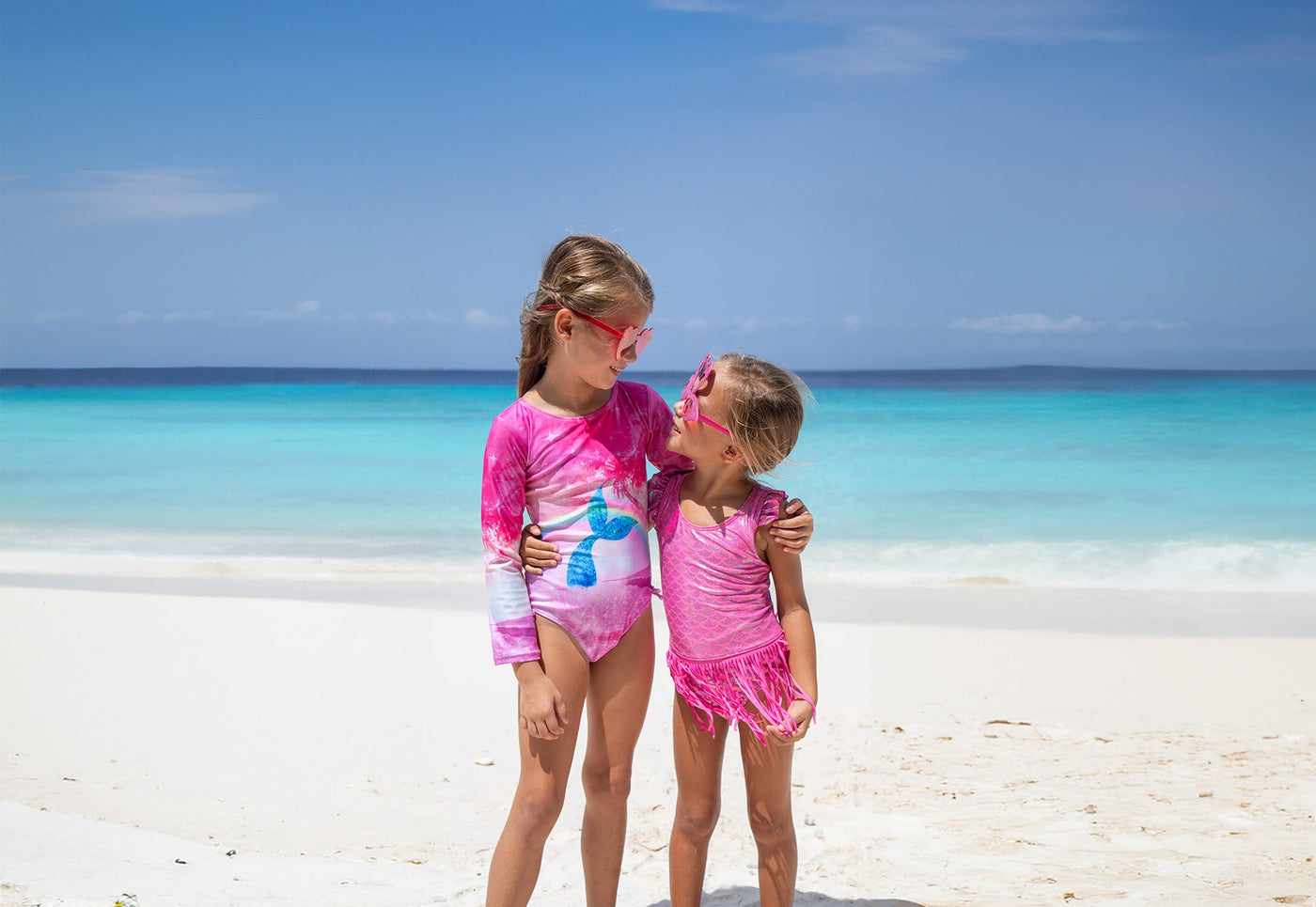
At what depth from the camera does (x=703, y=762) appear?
247 centimetres

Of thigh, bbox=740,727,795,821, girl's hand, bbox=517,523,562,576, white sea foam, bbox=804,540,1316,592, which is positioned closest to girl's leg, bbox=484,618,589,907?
girl's hand, bbox=517,523,562,576

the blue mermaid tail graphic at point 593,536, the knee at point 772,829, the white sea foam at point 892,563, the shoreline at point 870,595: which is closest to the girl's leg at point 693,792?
the knee at point 772,829

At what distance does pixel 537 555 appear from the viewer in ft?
7.77

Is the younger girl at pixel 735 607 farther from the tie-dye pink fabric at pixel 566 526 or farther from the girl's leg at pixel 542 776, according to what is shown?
the girl's leg at pixel 542 776

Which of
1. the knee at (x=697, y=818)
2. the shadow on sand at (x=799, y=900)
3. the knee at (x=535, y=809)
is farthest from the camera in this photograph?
the shadow on sand at (x=799, y=900)

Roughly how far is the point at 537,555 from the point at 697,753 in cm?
64

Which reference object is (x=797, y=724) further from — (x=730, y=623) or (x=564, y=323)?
(x=564, y=323)

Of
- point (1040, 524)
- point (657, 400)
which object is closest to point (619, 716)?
point (657, 400)

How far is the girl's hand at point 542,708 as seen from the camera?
2277 mm

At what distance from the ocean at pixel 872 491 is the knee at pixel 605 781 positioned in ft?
2.79

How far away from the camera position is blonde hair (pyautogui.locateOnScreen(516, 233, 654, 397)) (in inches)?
92.0

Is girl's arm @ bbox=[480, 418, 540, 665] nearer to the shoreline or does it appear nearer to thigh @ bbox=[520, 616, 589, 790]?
thigh @ bbox=[520, 616, 589, 790]

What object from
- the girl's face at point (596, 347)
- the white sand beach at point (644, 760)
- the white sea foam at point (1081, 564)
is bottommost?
the white sand beach at point (644, 760)

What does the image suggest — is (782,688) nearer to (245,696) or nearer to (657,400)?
(657,400)
